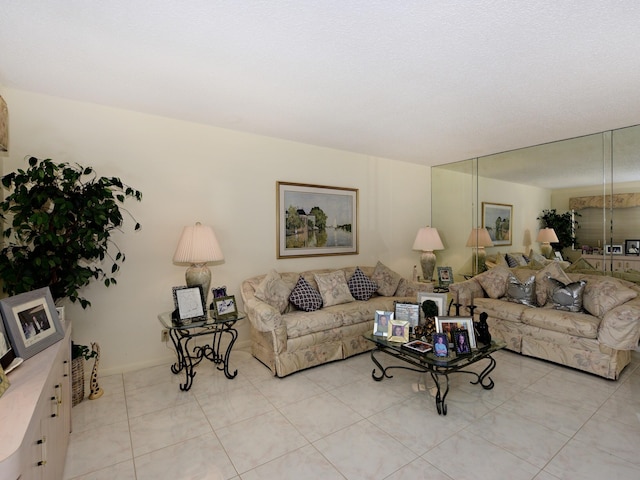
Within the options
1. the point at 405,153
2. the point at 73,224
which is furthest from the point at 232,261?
the point at 405,153

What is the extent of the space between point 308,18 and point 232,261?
262 centimetres

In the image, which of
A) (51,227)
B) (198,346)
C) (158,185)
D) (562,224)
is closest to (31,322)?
(51,227)

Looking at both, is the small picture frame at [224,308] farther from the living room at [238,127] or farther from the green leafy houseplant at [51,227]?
the green leafy houseplant at [51,227]

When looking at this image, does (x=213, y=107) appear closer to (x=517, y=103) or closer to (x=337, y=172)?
(x=337, y=172)

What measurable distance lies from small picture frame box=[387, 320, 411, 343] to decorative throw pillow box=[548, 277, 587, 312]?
1.91 metres

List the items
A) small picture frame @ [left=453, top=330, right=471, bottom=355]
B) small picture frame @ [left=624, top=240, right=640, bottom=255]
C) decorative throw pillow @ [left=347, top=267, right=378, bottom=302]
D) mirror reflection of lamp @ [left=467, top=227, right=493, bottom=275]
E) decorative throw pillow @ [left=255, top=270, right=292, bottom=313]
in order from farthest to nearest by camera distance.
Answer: mirror reflection of lamp @ [left=467, top=227, right=493, bottom=275] < decorative throw pillow @ [left=347, top=267, right=378, bottom=302] < small picture frame @ [left=624, top=240, right=640, bottom=255] < decorative throw pillow @ [left=255, top=270, right=292, bottom=313] < small picture frame @ [left=453, top=330, right=471, bottom=355]

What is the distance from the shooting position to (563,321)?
320cm

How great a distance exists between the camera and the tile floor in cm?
187

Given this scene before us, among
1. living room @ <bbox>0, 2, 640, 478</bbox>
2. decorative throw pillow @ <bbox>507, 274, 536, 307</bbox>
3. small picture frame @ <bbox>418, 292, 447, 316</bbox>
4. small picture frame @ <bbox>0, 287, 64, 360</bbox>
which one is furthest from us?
decorative throw pillow @ <bbox>507, 274, 536, 307</bbox>

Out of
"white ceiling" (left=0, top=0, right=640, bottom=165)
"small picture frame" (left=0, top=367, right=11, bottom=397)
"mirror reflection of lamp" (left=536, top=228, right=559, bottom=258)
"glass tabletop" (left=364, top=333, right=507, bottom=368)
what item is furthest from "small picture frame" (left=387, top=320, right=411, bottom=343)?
"mirror reflection of lamp" (left=536, top=228, right=559, bottom=258)

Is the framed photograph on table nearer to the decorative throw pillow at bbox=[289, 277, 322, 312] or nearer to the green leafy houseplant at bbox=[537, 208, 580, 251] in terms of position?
the green leafy houseplant at bbox=[537, 208, 580, 251]

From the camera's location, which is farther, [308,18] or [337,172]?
[337,172]

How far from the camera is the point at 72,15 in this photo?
1.76 meters

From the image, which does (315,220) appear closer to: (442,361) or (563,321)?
(442,361)
